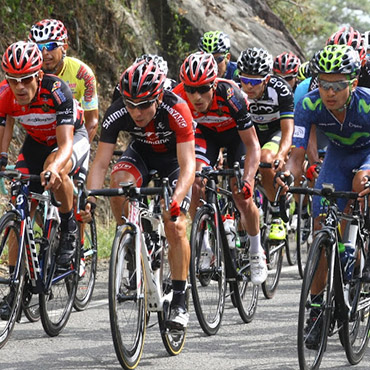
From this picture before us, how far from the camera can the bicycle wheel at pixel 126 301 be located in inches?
220

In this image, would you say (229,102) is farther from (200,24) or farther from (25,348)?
(200,24)

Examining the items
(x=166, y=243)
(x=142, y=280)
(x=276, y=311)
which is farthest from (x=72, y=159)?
(x=276, y=311)

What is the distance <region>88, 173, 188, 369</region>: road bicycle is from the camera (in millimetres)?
5660

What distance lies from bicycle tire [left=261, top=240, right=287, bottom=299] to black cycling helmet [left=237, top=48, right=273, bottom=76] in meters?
1.79

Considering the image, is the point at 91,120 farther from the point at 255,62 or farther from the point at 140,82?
the point at 140,82

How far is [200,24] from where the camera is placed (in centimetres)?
1656

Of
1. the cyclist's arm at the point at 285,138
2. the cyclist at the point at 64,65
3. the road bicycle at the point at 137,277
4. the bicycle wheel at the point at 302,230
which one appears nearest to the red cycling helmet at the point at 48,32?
the cyclist at the point at 64,65

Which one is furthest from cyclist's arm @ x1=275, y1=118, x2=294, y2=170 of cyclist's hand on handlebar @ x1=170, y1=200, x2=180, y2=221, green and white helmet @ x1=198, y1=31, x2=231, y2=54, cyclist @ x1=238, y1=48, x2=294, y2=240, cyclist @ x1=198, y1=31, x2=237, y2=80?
cyclist's hand on handlebar @ x1=170, y1=200, x2=180, y2=221

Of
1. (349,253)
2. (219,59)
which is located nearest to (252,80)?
(219,59)

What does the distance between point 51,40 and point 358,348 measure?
4.36 metres

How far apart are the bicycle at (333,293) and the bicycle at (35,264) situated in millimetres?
2047

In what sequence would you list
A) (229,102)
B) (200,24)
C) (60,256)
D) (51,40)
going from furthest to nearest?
(200,24) → (51,40) → (229,102) → (60,256)

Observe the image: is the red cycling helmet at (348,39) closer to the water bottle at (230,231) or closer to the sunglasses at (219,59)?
the sunglasses at (219,59)

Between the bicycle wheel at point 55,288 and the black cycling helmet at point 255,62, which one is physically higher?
the black cycling helmet at point 255,62
